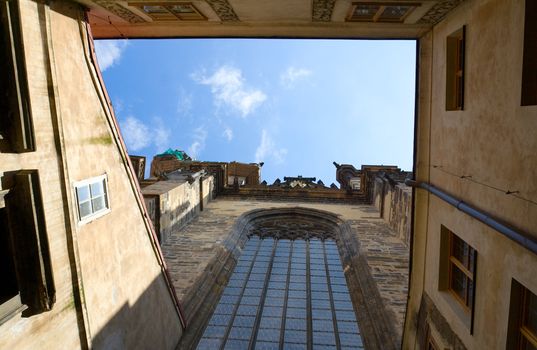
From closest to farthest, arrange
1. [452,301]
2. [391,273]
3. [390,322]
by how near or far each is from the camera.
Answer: [452,301] < [390,322] < [391,273]

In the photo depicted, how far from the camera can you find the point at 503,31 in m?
4.43

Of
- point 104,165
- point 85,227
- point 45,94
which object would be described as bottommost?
point 85,227

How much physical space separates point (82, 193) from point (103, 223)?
0.71 meters

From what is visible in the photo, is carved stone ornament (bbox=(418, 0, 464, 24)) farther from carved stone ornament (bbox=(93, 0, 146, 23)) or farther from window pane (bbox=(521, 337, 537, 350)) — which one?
carved stone ornament (bbox=(93, 0, 146, 23))

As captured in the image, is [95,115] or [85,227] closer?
[85,227]

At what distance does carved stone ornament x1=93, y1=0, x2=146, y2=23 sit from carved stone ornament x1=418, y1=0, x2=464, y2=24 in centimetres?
472

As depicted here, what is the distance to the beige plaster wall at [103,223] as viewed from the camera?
17.6ft

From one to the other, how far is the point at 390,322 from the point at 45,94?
858 cm

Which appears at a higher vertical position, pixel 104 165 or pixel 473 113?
pixel 473 113

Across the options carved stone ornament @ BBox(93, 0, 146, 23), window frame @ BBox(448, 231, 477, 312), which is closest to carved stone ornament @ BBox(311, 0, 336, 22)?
carved stone ornament @ BBox(93, 0, 146, 23)

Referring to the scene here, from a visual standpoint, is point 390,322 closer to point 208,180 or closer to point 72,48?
point 72,48

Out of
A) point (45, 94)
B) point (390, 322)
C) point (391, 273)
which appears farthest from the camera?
point (391, 273)

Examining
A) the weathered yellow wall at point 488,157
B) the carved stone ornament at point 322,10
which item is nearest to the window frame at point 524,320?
the weathered yellow wall at point 488,157

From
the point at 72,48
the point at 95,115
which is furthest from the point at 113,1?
the point at 95,115
